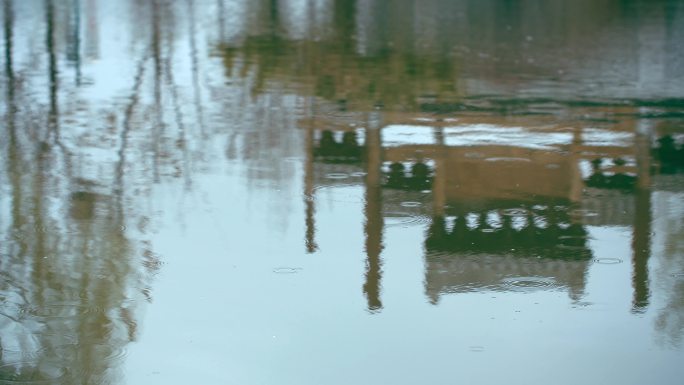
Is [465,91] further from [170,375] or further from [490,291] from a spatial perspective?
[170,375]

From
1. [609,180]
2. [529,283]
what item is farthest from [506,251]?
[609,180]

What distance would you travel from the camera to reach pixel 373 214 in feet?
26.4

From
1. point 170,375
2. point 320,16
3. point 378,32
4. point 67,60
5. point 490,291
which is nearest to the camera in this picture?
point 170,375

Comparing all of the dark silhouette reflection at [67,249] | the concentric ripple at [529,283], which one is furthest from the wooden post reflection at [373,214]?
the dark silhouette reflection at [67,249]

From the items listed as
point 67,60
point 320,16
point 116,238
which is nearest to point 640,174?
point 116,238

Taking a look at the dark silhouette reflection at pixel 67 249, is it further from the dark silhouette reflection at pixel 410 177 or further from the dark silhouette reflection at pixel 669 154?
the dark silhouette reflection at pixel 669 154

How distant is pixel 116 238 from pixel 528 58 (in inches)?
319

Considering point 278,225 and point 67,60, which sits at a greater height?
point 67,60

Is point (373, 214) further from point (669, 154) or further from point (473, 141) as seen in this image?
point (669, 154)

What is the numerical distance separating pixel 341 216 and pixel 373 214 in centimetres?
23

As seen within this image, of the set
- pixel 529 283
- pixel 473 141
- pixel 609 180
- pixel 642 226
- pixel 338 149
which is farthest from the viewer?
pixel 473 141

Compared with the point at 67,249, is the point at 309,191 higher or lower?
higher

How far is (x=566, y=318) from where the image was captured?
6.21 meters

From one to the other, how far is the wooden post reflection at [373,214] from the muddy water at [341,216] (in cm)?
3
